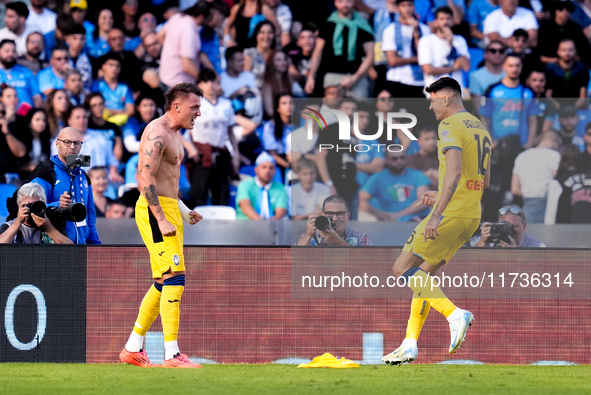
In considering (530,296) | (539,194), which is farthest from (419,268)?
(539,194)

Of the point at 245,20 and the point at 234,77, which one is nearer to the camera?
the point at 234,77

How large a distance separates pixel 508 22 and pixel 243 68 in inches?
152

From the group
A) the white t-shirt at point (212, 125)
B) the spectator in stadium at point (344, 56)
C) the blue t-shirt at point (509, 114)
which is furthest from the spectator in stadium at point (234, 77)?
the blue t-shirt at point (509, 114)

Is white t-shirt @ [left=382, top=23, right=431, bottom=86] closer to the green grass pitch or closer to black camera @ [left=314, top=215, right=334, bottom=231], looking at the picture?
black camera @ [left=314, top=215, right=334, bottom=231]

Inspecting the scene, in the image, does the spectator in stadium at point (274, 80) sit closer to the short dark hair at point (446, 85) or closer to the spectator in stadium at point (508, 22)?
the spectator in stadium at point (508, 22)

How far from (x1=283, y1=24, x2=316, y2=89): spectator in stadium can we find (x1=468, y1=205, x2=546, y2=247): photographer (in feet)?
14.8

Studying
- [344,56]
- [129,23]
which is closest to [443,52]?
[344,56]

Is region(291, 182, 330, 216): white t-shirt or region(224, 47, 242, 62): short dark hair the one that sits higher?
region(224, 47, 242, 62): short dark hair

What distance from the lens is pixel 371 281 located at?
7133mm

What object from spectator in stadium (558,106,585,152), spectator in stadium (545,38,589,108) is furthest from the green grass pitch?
spectator in stadium (545,38,589,108)

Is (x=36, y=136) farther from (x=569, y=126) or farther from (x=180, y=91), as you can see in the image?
(x=569, y=126)

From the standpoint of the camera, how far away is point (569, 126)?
345 inches

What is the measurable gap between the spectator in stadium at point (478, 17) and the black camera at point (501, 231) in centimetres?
487

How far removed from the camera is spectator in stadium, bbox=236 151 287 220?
394 inches
